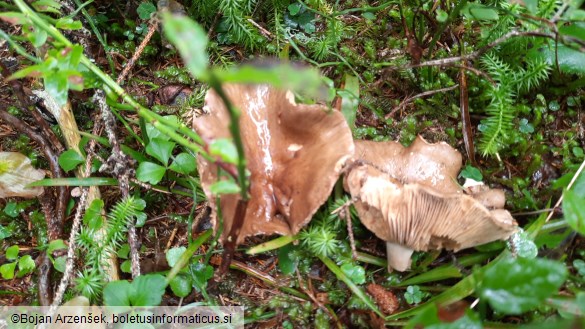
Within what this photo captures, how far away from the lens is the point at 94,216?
237 centimetres

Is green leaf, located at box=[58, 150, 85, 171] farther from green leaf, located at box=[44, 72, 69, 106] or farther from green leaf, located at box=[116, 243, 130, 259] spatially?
green leaf, located at box=[44, 72, 69, 106]

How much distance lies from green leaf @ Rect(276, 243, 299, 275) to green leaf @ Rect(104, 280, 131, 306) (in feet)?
2.35

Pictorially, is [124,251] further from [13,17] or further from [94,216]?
[13,17]

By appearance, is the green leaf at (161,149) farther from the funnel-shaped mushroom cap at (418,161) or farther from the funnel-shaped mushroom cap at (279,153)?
the funnel-shaped mushroom cap at (418,161)

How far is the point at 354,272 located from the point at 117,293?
1.10 m

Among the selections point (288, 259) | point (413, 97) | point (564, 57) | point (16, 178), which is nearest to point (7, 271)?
point (16, 178)

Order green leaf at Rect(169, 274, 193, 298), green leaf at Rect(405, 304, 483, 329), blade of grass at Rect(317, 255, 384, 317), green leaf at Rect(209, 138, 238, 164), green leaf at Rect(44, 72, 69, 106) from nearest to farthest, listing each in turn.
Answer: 1. green leaf at Rect(209, 138, 238, 164)
2. green leaf at Rect(405, 304, 483, 329)
3. green leaf at Rect(44, 72, 69, 106)
4. blade of grass at Rect(317, 255, 384, 317)
5. green leaf at Rect(169, 274, 193, 298)

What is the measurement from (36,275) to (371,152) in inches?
71.6

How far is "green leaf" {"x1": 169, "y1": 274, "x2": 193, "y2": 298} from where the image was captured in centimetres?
225

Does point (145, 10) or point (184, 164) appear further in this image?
point (145, 10)

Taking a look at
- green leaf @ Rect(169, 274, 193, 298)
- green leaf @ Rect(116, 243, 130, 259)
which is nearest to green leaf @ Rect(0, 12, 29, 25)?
green leaf @ Rect(116, 243, 130, 259)

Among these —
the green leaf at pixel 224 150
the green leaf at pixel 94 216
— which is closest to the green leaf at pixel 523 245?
the green leaf at pixel 224 150

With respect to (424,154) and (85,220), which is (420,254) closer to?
(424,154)

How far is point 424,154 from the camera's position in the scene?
227 cm
